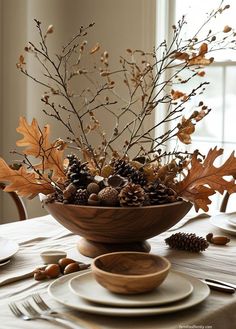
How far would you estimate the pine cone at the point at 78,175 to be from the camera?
1357mm

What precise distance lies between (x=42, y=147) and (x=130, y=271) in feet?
1.51

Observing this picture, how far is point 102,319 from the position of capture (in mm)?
978

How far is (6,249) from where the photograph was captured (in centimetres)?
137

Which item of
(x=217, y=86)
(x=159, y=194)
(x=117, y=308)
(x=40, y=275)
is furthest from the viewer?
(x=217, y=86)

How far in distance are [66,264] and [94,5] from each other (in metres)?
2.20

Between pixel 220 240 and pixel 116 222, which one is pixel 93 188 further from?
pixel 220 240

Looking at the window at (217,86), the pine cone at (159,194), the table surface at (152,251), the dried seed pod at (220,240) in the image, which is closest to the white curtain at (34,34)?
the window at (217,86)

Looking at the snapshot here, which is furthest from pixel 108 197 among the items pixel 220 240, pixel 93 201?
pixel 220 240

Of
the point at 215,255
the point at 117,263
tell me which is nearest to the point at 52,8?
the point at 215,255

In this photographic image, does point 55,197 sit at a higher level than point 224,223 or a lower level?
higher

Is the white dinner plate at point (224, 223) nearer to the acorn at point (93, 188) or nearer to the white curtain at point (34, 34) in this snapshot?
the acorn at point (93, 188)

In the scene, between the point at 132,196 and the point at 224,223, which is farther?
the point at 224,223

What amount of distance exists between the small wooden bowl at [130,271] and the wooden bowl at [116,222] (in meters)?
0.16

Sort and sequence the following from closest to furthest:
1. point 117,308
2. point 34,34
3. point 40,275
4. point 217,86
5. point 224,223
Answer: point 117,308
point 40,275
point 224,223
point 217,86
point 34,34
